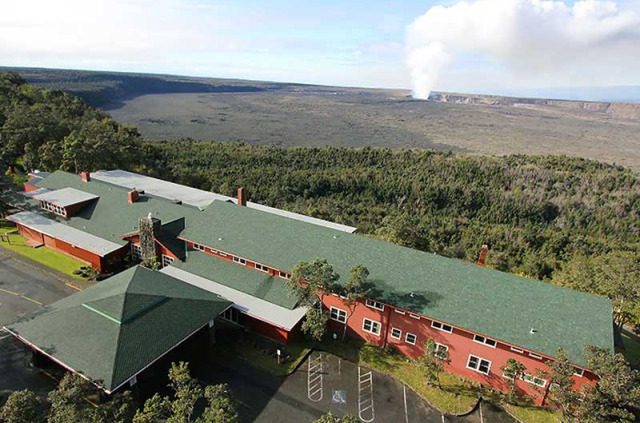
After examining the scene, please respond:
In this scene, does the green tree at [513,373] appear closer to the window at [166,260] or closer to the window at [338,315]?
the window at [338,315]

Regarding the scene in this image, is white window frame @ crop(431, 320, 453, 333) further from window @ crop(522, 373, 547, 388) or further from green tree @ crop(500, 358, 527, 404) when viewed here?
window @ crop(522, 373, 547, 388)

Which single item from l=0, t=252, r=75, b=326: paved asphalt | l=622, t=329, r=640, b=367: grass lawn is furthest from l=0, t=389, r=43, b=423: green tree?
l=622, t=329, r=640, b=367: grass lawn

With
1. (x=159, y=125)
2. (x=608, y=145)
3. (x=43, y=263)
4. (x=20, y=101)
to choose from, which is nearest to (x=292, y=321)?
(x=43, y=263)

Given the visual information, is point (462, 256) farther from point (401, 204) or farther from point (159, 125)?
point (159, 125)

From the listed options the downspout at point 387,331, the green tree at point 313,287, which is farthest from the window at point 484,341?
the green tree at point 313,287

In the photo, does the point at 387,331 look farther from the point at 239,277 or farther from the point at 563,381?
the point at 239,277

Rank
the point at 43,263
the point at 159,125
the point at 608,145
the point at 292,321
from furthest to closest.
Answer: the point at 608,145, the point at 159,125, the point at 43,263, the point at 292,321

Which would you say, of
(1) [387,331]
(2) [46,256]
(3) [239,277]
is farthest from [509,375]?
(2) [46,256]
